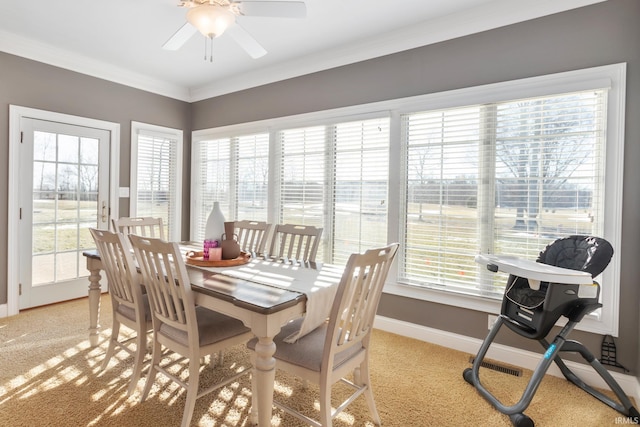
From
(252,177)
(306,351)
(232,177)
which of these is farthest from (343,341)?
(232,177)

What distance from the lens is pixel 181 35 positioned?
2447mm

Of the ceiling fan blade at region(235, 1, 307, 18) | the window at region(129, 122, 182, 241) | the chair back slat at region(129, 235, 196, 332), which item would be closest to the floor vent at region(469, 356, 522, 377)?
the chair back slat at region(129, 235, 196, 332)

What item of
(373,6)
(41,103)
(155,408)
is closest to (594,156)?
(373,6)

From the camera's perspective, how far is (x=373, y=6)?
8.71ft

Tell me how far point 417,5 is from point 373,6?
13.1 inches

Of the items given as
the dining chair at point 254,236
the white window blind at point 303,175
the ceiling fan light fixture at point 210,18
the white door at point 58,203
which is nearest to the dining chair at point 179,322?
the dining chair at point 254,236

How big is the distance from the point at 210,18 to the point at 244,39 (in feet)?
1.02

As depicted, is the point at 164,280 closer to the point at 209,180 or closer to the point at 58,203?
the point at 58,203

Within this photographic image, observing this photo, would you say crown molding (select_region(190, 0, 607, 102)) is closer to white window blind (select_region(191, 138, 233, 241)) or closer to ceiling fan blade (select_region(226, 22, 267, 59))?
white window blind (select_region(191, 138, 233, 241))

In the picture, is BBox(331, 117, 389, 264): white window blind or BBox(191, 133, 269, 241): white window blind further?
BBox(191, 133, 269, 241): white window blind

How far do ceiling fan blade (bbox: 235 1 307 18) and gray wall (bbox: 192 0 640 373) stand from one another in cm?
126

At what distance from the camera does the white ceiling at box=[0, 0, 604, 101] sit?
8.66 ft

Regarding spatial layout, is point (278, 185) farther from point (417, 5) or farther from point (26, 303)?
point (26, 303)

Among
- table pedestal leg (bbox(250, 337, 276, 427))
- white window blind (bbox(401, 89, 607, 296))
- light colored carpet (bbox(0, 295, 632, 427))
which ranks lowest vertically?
light colored carpet (bbox(0, 295, 632, 427))
